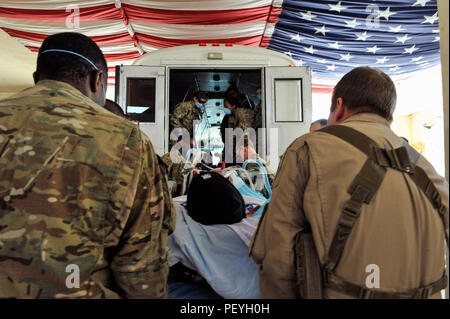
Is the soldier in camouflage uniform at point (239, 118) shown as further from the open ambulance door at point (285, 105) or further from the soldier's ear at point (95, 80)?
the soldier's ear at point (95, 80)

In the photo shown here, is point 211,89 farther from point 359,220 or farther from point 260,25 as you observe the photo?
point 359,220

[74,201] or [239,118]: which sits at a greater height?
[239,118]

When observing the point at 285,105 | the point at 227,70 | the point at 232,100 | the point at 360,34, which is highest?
the point at 360,34

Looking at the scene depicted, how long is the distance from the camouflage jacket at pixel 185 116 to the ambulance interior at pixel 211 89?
0.24 metres

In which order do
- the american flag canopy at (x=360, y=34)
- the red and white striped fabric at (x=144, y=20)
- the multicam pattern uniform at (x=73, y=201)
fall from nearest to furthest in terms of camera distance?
the multicam pattern uniform at (x=73, y=201) < the american flag canopy at (x=360, y=34) < the red and white striped fabric at (x=144, y=20)

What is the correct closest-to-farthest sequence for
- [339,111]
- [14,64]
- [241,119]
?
[339,111]
[241,119]
[14,64]

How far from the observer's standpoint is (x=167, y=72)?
3.72 metres

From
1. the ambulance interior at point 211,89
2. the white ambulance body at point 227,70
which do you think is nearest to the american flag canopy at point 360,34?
the ambulance interior at point 211,89

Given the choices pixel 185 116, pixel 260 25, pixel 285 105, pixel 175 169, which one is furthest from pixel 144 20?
pixel 285 105

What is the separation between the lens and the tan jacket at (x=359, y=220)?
0.99m

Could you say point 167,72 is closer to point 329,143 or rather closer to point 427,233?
point 329,143

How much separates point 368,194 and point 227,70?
312 cm

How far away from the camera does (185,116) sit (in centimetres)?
550
